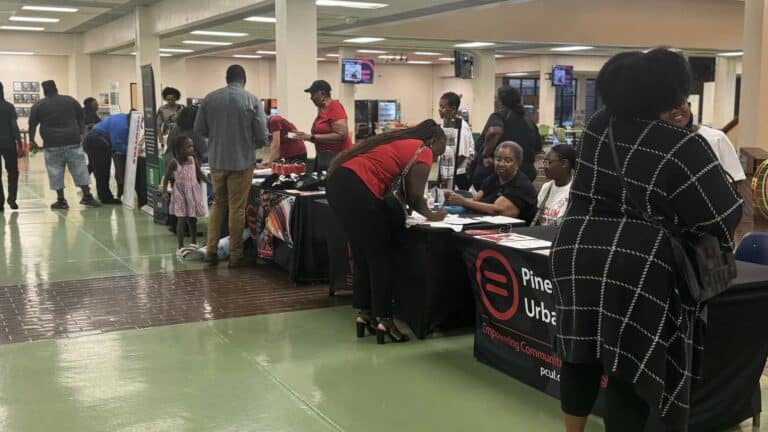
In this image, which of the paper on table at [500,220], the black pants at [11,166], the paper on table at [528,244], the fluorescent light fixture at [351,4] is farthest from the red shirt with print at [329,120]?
the black pants at [11,166]

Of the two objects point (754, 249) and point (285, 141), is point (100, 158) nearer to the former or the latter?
point (285, 141)

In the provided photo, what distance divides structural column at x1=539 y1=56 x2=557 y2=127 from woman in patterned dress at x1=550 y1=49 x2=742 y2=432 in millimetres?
20798

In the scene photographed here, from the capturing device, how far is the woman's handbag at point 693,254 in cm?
208

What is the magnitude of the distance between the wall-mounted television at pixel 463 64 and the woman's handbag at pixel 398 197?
15340mm

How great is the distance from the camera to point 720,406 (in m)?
2.93

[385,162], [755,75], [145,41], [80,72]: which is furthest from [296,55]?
[80,72]

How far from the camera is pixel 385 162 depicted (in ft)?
13.0

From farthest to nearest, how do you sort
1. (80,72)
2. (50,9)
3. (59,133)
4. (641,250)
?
(80,72)
(50,9)
(59,133)
(641,250)

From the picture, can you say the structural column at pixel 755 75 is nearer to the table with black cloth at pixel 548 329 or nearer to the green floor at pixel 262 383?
the table with black cloth at pixel 548 329

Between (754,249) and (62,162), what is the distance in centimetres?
877

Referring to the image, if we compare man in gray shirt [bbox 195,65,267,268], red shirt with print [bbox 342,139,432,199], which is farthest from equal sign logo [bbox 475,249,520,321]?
man in gray shirt [bbox 195,65,267,268]

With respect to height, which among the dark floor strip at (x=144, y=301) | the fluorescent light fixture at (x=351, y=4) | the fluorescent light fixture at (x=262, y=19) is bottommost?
the dark floor strip at (x=144, y=301)

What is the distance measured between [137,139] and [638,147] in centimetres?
867

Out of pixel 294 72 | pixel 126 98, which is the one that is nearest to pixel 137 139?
pixel 294 72
